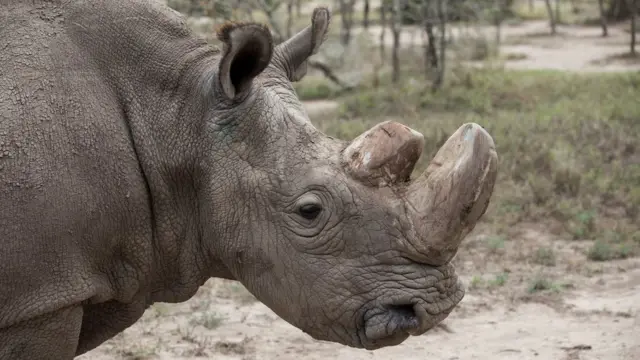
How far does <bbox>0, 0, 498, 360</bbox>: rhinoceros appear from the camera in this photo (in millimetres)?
4332

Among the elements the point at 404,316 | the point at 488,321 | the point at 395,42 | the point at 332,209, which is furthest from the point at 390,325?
the point at 395,42

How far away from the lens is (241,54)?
4645 mm

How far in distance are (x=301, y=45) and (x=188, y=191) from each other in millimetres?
933

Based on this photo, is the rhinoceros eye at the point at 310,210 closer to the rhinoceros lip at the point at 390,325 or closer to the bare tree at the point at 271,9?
the rhinoceros lip at the point at 390,325

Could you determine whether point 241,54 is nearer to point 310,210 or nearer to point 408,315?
point 310,210

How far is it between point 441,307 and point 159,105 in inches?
58.9

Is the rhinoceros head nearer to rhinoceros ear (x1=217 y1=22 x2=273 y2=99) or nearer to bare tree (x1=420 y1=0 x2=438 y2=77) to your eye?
rhinoceros ear (x1=217 y1=22 x2=273 y2=99)

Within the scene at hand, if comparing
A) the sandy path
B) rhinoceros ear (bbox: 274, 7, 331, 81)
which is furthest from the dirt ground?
rhinoceros ear (bbox: 274, 7, 331, 81)

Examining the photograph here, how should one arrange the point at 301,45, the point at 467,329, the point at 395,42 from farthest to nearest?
the point at 395,42
the point at 467,329
the point at 301,45

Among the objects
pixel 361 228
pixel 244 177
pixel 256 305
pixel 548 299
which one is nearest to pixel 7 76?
pixel 244 177

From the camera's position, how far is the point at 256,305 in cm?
810

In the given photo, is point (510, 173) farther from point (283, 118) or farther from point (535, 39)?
point (535, 39)

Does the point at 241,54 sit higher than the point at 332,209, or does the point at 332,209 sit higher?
the point at 241,54

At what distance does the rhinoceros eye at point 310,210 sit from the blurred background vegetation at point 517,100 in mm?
1179
